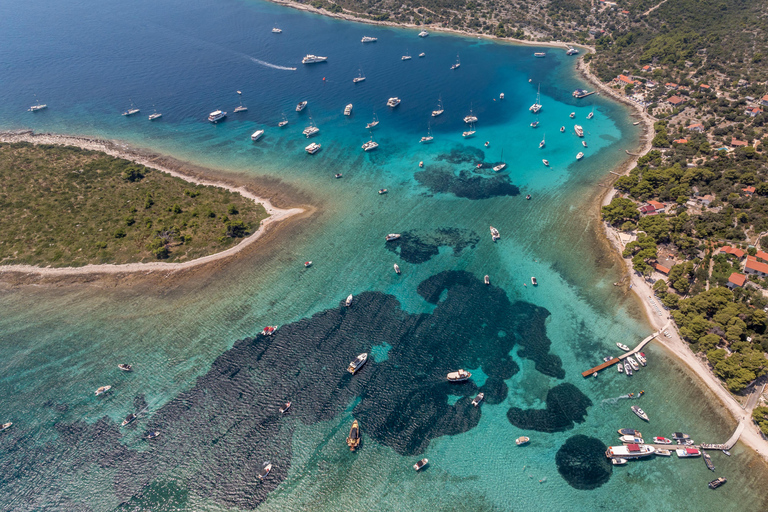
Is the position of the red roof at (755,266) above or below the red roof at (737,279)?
above

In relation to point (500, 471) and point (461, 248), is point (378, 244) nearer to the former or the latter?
point (461, 248)

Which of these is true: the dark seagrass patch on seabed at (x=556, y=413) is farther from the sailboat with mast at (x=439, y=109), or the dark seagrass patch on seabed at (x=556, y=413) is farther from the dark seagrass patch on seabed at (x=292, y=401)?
the sailboat with mast at (x=439, y=109)

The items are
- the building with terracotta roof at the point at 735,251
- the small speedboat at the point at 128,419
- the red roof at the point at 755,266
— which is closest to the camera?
the small speedboat at the point at 128,419

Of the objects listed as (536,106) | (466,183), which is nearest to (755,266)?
(466,183)

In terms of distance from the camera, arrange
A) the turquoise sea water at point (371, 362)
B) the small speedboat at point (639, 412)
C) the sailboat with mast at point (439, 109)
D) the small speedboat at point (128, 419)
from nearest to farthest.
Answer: the turquoise sea water at point (371, 362)
the small speedboat at point (639, 412)
the small speedboat at point (128, 419)
the sailboat with mast at point (439, 109)

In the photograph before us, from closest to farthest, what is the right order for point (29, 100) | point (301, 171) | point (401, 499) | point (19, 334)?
point (401, 499) → point (19, 334) → point (301, 171) → point (29, 100)

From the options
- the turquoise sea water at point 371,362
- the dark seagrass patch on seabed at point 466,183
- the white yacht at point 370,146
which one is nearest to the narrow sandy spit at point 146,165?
the turquoise sea water at point 371,362

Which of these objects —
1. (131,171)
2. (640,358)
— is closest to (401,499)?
(640,358)
